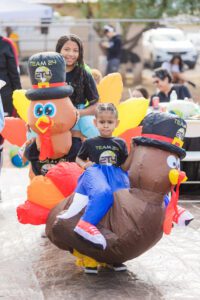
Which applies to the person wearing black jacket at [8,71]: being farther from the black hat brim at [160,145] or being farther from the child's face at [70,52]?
the black hat brim at [160,145]

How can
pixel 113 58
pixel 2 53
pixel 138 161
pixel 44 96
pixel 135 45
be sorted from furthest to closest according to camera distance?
pixel 135 45 < pixel 113 58 < pixel 2 53 < pixel 44 96 < pixel 138 161

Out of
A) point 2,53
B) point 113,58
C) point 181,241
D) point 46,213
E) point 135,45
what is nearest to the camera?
point 46,213

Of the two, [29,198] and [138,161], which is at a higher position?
[138,161]

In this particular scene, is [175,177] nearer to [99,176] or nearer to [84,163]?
[99,176]

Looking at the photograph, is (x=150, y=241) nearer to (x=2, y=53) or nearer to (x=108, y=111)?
(x=108, y=111)

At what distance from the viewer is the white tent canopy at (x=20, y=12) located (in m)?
18.9

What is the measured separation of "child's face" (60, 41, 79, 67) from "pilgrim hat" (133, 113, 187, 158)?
143cm

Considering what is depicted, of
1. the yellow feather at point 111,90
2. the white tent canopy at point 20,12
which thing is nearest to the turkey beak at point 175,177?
the yellow feather at point 111,90

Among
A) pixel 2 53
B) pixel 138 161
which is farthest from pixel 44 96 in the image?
pixel 2 53

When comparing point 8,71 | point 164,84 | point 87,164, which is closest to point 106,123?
point 87,164

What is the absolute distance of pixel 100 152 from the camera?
5090 mm

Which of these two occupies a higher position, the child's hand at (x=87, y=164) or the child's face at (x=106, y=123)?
the child's face at (x=106, y=123)

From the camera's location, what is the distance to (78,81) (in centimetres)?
616

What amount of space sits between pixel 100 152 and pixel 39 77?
3.31 feet
